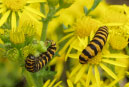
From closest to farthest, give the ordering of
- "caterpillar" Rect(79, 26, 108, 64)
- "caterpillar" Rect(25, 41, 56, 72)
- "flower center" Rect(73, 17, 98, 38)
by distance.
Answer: "caterpillar" Rect(25, 41, 56, 72)
"caterpillar" Rect(79, 26, 108, 64)
"flower center" Rect(73, 17, 98, 38)

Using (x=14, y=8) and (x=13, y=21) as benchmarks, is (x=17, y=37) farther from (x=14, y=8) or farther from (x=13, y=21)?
(x=14, y=8)

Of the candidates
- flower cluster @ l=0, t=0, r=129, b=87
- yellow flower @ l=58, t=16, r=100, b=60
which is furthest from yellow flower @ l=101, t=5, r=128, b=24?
yellow flower @ l=58, t=16, r=100, b=60

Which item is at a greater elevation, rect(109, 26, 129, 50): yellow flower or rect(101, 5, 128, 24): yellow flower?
rect(101, 5, 128, 24): yellow flower

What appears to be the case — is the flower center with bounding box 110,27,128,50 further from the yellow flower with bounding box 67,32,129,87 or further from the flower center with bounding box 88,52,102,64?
the flower center with bounding box 88,52,102,64

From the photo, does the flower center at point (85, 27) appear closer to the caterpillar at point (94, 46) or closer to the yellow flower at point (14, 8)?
the caterpillar at point (94, 46)

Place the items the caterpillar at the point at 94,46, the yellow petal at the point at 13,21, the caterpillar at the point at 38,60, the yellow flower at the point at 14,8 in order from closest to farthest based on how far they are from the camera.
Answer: the caterpillar at the point at 38,60, the caterpillar at the point at 94,46, the yellow petal at the point at 13,21, the yellow flower at the point at 14,8

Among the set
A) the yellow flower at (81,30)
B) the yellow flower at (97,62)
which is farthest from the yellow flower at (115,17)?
the yellow flower at (97,62)

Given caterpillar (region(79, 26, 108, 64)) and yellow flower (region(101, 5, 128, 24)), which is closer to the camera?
caterpillar (region(79, 26, 108, 64))
